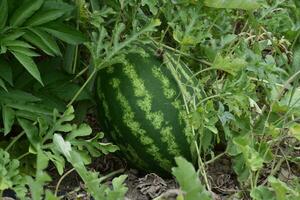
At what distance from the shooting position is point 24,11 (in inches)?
72.7

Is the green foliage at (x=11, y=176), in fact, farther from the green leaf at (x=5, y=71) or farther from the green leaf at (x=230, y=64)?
the green leaf at (x=230, y=64)

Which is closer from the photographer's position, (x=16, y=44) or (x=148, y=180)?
(x=16, y=44)

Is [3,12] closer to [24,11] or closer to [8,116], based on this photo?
[24,11]

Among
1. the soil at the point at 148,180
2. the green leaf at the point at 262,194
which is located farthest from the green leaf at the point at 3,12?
the green leaf at the point at 262,194

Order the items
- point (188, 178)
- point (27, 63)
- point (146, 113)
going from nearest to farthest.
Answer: point (188, 178), point (27, 63), point (146, 113)

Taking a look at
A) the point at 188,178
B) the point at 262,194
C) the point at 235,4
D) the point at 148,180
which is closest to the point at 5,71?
the point at 148,180

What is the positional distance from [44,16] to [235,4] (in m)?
0.53

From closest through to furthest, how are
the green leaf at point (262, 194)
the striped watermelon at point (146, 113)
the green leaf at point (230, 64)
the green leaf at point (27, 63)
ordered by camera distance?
the green leaf at point (262, 194), the green leaf at point (27, 63), the green leaf at point (230, 64), the striped watermelon at point (146, 113)

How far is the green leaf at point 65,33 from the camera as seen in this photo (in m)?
1.89

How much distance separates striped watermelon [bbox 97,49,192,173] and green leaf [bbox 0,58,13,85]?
319 millimetres

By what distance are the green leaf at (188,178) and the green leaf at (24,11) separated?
82 centimetres

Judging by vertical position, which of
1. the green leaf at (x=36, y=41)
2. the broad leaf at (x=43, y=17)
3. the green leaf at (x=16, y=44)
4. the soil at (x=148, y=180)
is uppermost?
the broad leaf at (x=43, y=17)

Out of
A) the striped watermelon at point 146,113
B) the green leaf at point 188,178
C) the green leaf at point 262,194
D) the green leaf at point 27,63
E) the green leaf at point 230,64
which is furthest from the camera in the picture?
the striped watermelon at point 146,113

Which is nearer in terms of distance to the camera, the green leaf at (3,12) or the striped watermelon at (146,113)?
the green leaf at (3,12)
